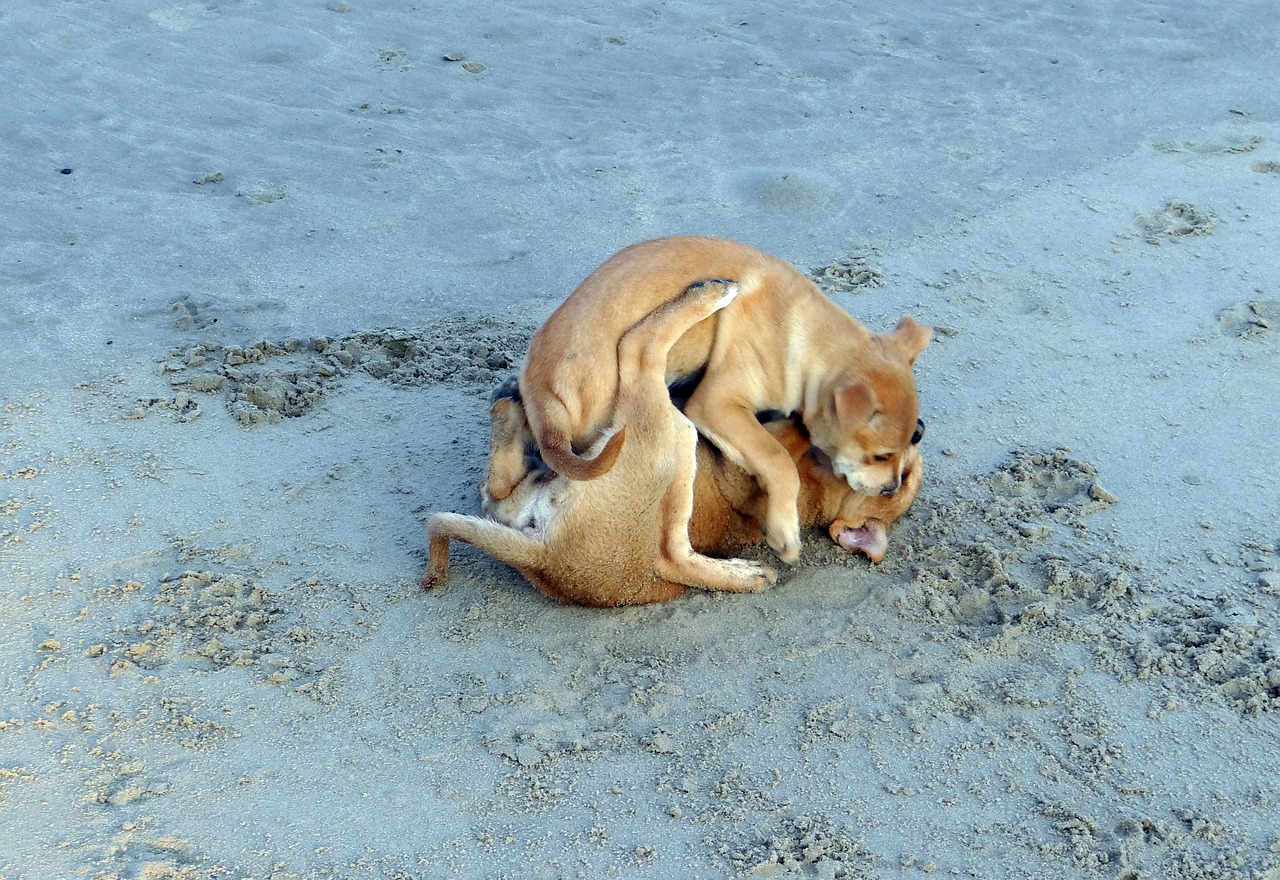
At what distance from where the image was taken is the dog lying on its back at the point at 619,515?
14.0 ft

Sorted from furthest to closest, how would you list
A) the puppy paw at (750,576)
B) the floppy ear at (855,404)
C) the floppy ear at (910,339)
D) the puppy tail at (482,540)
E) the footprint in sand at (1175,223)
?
the footprint in sand at (1175,223) < the floppy ear at (910,339) < the puppy paw at (750,576) < the floppy ear at (855,404) < the puppy tail at (482,540)

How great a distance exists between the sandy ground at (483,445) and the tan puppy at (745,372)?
468mm

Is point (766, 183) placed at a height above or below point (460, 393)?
above

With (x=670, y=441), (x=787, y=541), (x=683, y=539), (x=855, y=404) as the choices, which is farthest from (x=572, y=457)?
(x=855, y=404)

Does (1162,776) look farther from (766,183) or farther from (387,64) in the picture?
(387,64)

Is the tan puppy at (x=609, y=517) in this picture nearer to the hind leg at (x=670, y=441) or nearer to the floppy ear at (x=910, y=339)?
the hind leg at (x=670, y=441)

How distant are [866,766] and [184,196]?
5.07 m

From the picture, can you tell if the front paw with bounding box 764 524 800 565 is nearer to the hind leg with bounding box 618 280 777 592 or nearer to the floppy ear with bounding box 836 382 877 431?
the hind leg with bounding box 618 280 777 592

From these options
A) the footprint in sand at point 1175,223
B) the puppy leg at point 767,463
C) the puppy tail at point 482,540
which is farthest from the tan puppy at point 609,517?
the footprint in sand at point 1175,223

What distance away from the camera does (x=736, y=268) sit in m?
4.82

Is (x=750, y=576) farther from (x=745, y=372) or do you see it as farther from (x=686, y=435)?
(x=745, y=372)

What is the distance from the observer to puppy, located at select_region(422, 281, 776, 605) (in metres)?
4.25

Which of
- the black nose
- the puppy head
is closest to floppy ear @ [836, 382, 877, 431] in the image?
the puppy head

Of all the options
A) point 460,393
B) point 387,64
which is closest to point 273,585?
point 460,393
